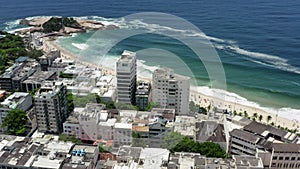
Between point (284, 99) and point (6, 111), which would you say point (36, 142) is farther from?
point (284, 99)

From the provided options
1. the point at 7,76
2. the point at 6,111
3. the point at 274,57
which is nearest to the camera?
the point at 6,111

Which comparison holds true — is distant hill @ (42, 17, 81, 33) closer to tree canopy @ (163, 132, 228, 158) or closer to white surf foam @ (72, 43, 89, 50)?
white surf foam @ (72, 43, 89, 50)

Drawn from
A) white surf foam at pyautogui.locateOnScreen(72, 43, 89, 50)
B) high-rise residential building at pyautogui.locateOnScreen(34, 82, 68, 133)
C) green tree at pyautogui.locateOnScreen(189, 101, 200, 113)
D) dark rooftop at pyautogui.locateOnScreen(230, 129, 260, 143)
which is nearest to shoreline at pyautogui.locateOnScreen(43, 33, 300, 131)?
green tree at pyautogui.locateOnScreen(189, 101, 200, 113)

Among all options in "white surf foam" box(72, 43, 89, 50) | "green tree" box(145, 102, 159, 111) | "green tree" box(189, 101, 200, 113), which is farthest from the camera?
"white surf foam" box(72, 43, 89, 50)

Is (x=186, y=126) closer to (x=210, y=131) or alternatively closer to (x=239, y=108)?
(x=210, y=131)

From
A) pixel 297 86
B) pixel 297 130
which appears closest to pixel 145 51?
pixel 297 86

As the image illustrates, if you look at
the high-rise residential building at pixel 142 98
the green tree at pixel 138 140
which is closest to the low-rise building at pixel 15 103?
the high-rise residential building at pixel 142 98
